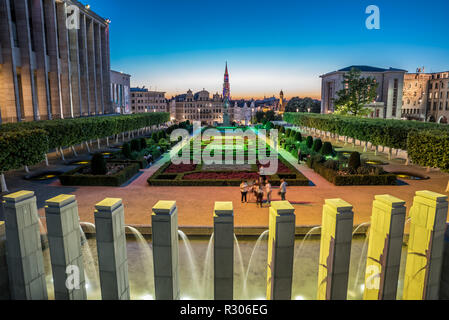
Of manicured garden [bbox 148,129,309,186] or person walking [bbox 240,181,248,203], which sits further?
manicured garden [bbox 148,129,309,186]

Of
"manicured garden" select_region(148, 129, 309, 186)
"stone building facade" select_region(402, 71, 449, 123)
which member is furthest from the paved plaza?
"stone building facade" select_region(402, 71, 449, 123)

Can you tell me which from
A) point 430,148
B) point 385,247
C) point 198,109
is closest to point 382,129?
point 430,148

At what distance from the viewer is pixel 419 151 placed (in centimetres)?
1998

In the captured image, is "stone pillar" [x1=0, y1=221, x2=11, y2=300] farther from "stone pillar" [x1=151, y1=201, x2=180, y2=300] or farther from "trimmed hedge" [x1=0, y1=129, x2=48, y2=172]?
"trimmed hedge" [x1=0, y1=129, x2=48, y2=172]

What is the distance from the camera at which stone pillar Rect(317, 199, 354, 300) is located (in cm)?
607

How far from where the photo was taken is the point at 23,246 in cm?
660

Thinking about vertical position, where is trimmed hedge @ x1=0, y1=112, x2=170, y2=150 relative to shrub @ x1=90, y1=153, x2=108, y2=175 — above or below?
above

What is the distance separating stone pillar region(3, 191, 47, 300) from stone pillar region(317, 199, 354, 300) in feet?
20.7

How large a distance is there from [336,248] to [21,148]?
60.3 ft

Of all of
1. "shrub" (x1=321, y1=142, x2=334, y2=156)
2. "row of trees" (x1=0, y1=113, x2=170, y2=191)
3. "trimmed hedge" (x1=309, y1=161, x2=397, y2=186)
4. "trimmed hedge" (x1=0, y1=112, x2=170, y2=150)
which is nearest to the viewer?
"row of trees" (x1=0, y1=113, x2=170, y2=191)

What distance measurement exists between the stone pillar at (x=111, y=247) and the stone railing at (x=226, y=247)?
Answer: 2 cm

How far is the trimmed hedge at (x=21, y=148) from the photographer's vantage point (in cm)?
1656
